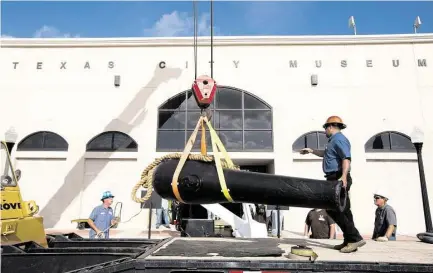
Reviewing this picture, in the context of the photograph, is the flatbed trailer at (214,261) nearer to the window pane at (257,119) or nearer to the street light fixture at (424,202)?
the street light fixture at (424,202)

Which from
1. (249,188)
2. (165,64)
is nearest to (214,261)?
(249,188)

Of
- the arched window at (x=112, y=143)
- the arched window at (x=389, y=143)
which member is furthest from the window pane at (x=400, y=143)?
the arched window at (x=112, y=143)

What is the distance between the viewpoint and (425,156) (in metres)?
14.6

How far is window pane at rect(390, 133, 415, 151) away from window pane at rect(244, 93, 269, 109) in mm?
5665

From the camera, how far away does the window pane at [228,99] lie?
15.8m

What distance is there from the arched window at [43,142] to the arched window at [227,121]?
4.41 m

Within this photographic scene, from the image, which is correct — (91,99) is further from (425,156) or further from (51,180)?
(425,156)

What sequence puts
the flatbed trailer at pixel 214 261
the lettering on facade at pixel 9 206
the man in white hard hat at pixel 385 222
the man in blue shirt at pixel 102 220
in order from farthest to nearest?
the man in blue shirt at pixel 102 220 < the man in white hard hat at pixel 385 222 < the lettering on facade at pixel 9 206 < the flatbed trailer at pixel 214 261

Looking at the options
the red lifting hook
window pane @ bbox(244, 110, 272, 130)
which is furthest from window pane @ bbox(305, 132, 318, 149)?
the red lifting hook

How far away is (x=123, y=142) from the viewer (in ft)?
51.0

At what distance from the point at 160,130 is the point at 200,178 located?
12.6 meters

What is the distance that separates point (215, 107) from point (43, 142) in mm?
7922

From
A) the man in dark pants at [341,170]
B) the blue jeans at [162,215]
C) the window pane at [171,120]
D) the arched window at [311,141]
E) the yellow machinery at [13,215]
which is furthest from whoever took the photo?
the window pane at [171,120]

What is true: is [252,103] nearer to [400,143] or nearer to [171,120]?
[171,120]
